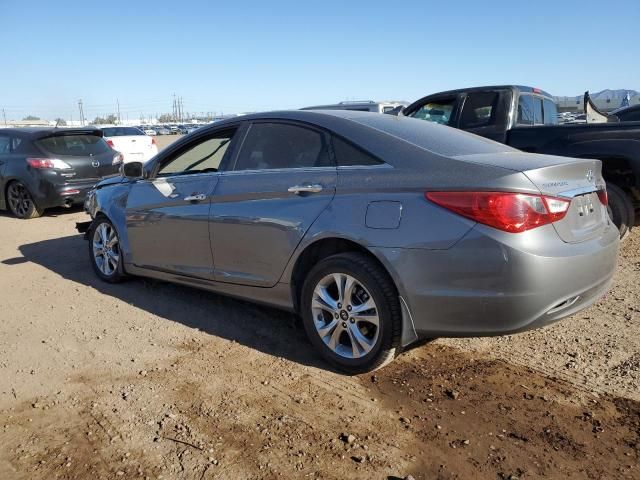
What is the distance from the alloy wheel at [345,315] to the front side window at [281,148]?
2.67 feet

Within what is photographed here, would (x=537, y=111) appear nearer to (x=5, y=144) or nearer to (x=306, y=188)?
(x=306, y=188)

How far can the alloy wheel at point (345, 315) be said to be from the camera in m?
3.45

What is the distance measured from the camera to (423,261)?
3141mm

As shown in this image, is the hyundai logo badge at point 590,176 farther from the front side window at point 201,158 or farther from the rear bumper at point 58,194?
the rear bumper at point 58,194

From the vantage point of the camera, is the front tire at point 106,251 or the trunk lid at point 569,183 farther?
the front tire at point 106,251

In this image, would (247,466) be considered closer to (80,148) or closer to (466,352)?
(466,352)

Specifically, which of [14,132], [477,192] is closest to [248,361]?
[477,192]

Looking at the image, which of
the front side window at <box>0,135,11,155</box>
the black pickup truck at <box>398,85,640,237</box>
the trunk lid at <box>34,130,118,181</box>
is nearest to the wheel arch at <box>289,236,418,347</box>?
the black pickup truck at <box>398,85,640,237</box>

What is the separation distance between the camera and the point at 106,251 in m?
5.63

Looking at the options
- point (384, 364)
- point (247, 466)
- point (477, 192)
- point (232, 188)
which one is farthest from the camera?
point (232, 188)

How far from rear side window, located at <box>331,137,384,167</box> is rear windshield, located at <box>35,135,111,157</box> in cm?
715

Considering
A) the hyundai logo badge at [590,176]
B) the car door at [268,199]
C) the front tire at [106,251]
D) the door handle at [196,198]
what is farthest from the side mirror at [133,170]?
the hyundai logo badge at [590,176]

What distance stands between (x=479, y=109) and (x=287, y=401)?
5390mm

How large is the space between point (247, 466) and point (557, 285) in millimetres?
1844
